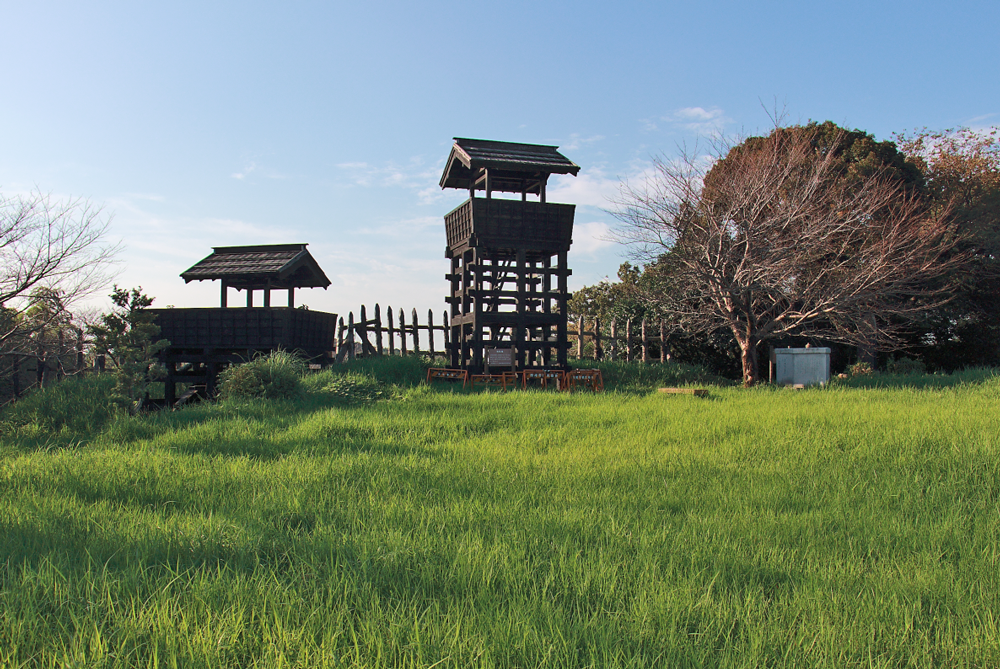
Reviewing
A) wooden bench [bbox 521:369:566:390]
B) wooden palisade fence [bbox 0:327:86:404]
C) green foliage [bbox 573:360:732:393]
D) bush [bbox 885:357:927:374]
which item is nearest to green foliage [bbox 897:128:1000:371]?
bush [bbox 885:357:927:374]

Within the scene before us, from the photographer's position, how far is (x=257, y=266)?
22516 mm

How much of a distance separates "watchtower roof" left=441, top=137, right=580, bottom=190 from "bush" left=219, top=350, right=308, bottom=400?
27.2 feet

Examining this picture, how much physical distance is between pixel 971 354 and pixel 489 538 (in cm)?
2687

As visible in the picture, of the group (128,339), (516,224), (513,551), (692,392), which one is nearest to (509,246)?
(516,224)

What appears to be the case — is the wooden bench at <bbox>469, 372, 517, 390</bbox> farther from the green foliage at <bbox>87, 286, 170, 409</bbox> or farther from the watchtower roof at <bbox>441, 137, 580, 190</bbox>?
the green foliage at <bbox>87, 286, 170, 409</bbox>

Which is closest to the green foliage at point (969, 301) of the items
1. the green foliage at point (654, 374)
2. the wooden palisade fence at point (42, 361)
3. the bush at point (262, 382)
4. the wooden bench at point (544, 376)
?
the green foliage at point (654, 374)

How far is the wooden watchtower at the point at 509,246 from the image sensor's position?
764 inches

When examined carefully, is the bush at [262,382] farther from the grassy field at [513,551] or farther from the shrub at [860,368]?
the shrub at [860,368]

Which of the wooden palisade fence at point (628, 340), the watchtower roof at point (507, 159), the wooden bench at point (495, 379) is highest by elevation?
the watchtower roof at point (507, 159)

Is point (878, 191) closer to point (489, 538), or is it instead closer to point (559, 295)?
point (559, 295)

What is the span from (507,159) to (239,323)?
1071 cm

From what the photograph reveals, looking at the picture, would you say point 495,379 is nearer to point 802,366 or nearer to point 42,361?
point 802,366

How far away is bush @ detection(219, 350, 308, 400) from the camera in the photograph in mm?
15586

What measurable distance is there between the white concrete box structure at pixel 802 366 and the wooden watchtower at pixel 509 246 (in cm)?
684
